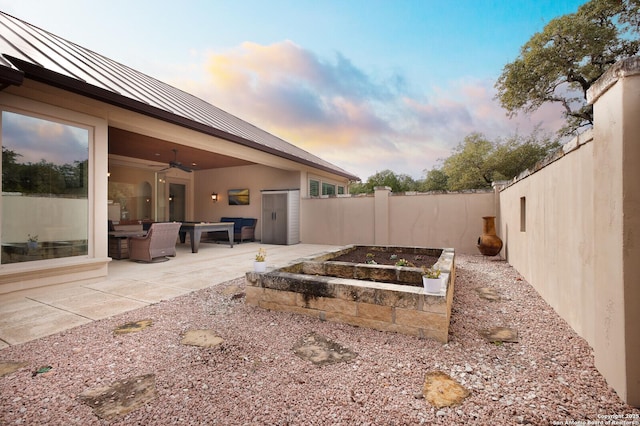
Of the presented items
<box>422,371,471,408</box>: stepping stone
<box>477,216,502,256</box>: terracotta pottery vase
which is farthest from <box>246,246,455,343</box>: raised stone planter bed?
<box>477,216,502,256</box>: terracotta pottery vase

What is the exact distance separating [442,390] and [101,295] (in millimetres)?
4173

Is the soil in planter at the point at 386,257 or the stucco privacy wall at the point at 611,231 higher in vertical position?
the stucco privacy wall at the point at 611,231

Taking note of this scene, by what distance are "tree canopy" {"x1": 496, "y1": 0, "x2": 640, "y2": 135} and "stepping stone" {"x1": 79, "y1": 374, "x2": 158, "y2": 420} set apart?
46.5 ft

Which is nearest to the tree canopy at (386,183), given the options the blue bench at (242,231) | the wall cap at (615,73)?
the blue bench at (242,231)

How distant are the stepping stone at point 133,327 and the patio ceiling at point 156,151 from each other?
15.7 feet

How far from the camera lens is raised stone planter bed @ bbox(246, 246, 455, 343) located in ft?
7.57

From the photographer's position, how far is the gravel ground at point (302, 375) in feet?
4.64

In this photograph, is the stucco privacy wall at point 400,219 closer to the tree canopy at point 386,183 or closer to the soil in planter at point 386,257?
the soil in planter at point 386,257

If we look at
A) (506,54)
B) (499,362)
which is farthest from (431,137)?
(499,362)

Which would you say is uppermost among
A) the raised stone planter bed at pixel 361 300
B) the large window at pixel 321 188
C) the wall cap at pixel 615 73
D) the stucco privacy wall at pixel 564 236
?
the large window at pixel 321 188

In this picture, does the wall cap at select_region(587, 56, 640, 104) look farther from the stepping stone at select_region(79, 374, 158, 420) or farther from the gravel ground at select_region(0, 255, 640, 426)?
the stepping stone at select_region(79, 374, 158, 420)

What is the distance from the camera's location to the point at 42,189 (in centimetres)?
398

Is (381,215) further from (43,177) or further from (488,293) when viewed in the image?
(43,177)

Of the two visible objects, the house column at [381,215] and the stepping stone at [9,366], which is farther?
the house column at [381,215]
